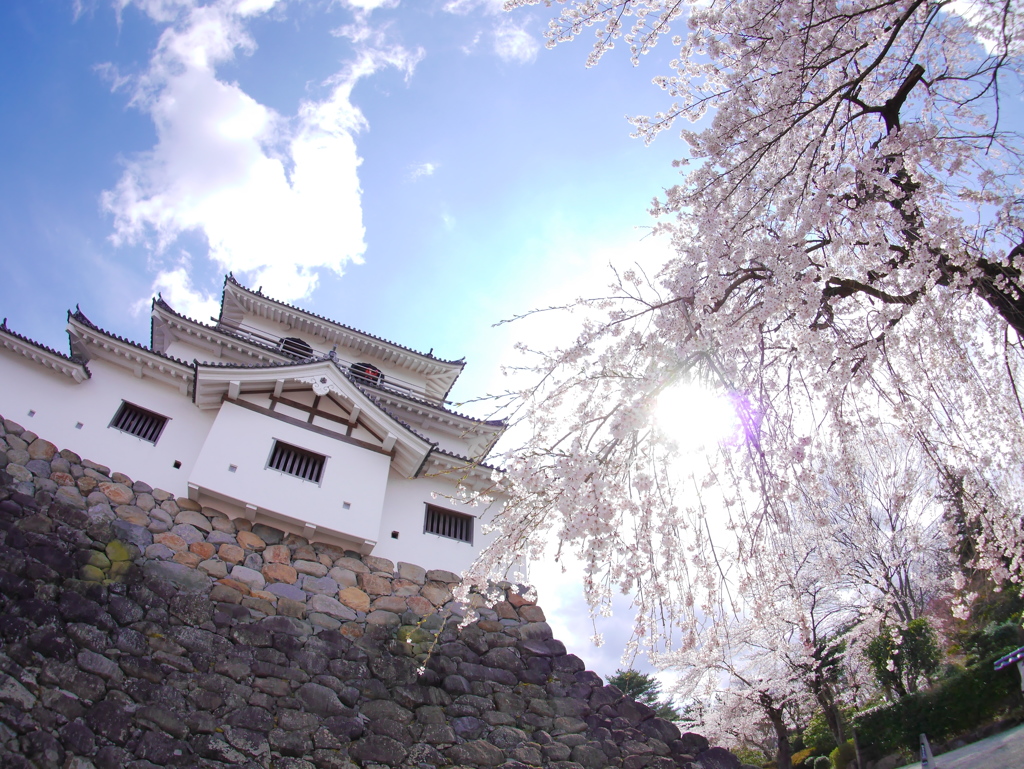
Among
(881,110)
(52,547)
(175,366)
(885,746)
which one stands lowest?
(885,746)

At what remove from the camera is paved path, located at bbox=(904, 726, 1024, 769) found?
8492 millimetres

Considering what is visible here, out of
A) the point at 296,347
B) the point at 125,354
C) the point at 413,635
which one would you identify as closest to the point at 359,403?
the point at 125,354

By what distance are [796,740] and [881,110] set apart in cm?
1837

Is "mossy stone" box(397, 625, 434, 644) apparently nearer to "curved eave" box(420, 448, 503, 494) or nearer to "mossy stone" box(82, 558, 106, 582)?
"curved eave" box(420, 448, 503, 494)

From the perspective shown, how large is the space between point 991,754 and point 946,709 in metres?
2.43

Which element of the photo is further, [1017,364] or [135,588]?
[135,588]

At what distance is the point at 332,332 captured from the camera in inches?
566

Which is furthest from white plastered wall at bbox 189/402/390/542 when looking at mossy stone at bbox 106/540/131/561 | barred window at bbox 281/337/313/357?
barred window at bbox 281/337/313/357

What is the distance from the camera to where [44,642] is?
6250 mm

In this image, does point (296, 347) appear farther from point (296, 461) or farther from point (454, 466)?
point (454, 466)

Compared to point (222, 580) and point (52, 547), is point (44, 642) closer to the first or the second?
point (52, 547)

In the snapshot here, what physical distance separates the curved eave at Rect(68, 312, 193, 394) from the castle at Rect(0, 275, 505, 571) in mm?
20

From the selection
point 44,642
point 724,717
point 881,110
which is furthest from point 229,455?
point 724,717

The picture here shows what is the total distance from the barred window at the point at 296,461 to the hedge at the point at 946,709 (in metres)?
13.0
